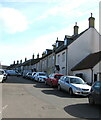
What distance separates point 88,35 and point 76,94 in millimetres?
20514

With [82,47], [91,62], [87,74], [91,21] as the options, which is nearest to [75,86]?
[87,74]

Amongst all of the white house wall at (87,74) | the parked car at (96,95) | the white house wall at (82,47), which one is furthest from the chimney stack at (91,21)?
the parked car at (96,95)

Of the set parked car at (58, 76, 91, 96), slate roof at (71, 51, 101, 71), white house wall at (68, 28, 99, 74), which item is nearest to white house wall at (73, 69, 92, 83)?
slate roof at (71, 51, 101, 71)

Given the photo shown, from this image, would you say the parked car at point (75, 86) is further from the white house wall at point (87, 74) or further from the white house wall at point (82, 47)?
the white house wall at point (82, 47)

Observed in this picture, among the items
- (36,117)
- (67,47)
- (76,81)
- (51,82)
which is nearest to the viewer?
(36,117)

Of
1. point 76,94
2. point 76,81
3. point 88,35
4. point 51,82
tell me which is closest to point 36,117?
point 76,94

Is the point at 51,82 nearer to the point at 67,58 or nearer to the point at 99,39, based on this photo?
the point at 67,58

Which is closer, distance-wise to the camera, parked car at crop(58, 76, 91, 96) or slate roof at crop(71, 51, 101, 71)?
parked car at crop(58, 76, 91, 96)

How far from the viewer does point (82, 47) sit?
3344 centimetres

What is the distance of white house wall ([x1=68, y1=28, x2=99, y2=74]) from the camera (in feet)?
108

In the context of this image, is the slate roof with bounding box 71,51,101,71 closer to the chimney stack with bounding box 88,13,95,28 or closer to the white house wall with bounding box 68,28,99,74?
the white house wall with bounding box 68,28,99,74

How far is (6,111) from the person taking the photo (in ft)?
28.1

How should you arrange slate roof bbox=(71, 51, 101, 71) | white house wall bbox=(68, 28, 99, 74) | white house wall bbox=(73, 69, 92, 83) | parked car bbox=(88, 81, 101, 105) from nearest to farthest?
parked car bbox=(88, 81, 101, 105)
white house wall bbox=(73, 69, 92, 83)
slate roof bbox=(71, 51, 101, 71)
white house wall bbox=(68, 28, 99, 74)

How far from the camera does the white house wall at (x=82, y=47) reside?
32.9 metres
